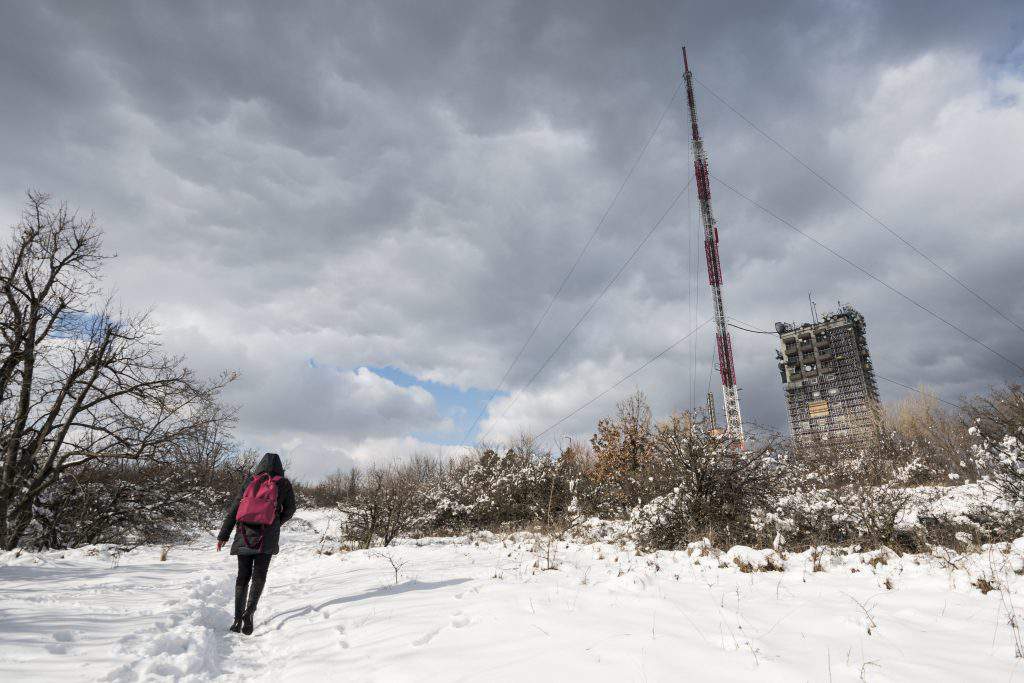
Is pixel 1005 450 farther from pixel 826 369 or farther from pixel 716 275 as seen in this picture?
pixel 826 369

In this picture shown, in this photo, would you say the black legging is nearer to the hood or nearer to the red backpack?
the red backpack

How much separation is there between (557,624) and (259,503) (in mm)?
3737

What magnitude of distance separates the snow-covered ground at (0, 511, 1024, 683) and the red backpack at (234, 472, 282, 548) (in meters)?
1.08

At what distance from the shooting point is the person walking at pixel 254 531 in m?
5.28

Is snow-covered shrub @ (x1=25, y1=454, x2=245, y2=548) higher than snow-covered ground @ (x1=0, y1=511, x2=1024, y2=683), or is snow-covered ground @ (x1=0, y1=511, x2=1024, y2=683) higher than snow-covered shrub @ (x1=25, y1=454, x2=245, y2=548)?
snow-covered shrub @ (x1=25, y1=454, x2=245, y2=548)

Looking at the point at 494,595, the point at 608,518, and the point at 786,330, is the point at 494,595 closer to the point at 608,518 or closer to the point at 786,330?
the point at 608,518

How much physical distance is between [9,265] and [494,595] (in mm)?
15572

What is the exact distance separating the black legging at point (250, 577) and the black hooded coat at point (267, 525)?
105mm

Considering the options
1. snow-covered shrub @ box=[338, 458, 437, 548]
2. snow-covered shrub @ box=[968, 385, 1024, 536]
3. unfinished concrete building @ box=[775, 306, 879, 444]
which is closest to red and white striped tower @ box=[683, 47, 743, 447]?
snow-covered shrub @ box=[968, 385, 1024, 536]

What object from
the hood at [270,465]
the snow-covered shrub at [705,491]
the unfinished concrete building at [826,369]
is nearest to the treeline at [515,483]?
the snow-covered shrub at [705,491]

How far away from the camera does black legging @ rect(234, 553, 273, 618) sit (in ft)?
17.1

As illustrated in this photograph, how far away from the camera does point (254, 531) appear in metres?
5.52

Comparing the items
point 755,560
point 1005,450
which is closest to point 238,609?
point 755,560

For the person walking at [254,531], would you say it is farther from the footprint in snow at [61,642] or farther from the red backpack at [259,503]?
the footprint in snow at [61,642]
